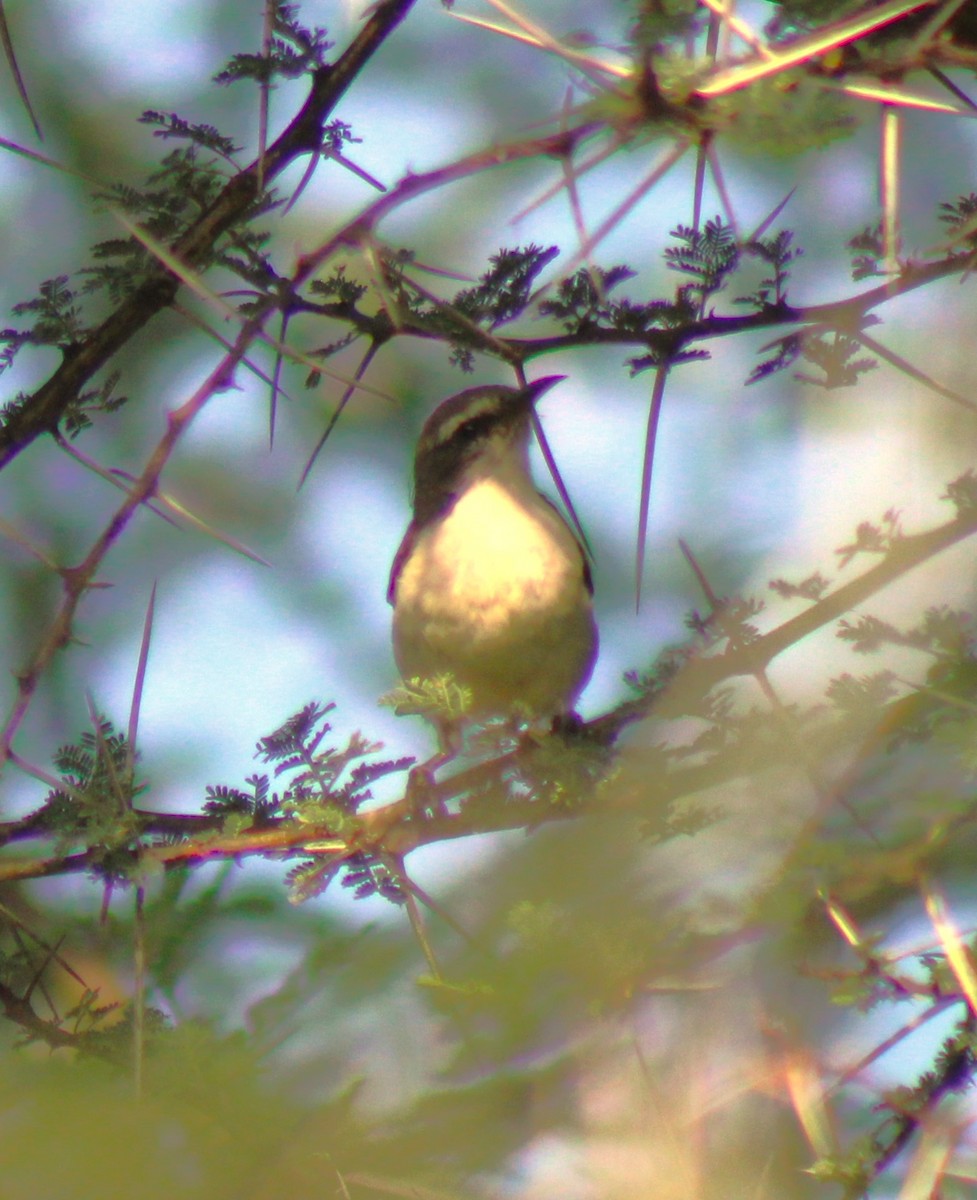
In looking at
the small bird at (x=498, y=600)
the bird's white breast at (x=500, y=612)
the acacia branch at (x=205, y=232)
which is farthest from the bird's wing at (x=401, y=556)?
the acacia branch at (x=205, y=232)

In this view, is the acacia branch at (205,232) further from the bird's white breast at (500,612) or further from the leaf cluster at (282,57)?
the bird's white breast at (500,612)

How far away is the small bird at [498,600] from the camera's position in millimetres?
6098

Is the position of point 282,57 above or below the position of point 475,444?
below

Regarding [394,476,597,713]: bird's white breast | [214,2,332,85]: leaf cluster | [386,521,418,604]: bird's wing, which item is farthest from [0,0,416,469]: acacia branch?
[386,521,418,604]: bird's wing

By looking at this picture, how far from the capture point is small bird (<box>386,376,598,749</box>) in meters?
6.10

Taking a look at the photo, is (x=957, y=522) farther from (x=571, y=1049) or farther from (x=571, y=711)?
(x=571, y=711)

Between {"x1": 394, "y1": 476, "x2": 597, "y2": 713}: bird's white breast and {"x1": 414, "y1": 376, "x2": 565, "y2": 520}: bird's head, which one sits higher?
{"x1": 414, "y1": 376, "x2": 565, "y2": 520}: bird's head

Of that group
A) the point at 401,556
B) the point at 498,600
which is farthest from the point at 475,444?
the point at 498,600

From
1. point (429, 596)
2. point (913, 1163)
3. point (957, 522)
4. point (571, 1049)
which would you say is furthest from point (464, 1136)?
point (429, 596)

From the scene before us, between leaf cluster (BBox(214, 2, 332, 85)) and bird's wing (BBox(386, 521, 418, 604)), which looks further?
bird's wing (BBox(386, 521, 418, 604))

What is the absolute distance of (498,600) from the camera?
6.09 meters

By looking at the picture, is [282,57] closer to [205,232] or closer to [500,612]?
[205,232]

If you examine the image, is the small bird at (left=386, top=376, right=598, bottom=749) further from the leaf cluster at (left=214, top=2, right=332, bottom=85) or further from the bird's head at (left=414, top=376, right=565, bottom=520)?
the leaf cluster at (left=214, top=2, right=332, bottom=85)

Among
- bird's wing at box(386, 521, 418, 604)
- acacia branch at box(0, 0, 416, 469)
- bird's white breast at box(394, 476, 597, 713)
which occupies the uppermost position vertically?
bird's wing at box(386, 521, 418, 604)
